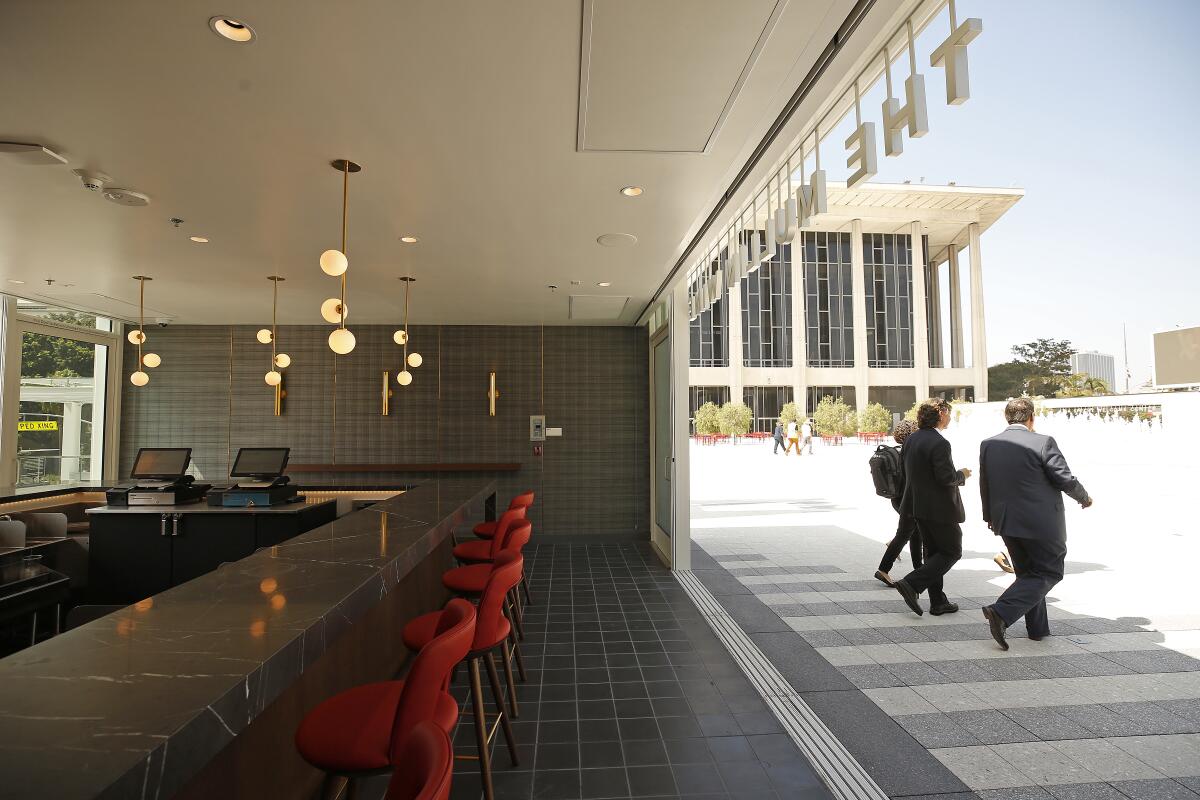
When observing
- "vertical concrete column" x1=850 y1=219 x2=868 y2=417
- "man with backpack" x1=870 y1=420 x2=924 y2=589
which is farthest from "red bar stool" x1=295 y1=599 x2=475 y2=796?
"vertical concrete column" x1=850 y1=219 x2=868 y2=417

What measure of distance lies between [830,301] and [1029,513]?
31.8m

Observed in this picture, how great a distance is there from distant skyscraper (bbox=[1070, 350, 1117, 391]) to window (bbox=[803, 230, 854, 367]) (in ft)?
55.6

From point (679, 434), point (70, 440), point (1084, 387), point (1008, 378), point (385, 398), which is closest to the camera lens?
point (679, 434)

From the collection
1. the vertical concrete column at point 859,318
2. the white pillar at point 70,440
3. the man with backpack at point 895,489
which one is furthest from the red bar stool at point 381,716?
the vertical concrete column at point 859,318

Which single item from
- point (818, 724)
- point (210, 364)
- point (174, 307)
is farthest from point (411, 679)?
point (210, 364)

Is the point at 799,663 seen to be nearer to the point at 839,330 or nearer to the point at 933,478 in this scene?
the point at 933,478

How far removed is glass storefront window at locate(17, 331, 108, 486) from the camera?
6551mm

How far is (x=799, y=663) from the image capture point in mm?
3449

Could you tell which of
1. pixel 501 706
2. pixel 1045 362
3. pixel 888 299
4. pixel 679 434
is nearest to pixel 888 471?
pixel 679 434

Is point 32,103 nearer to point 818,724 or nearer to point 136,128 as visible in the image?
point 136,128

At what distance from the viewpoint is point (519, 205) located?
3615mm

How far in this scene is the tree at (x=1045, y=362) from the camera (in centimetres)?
3653

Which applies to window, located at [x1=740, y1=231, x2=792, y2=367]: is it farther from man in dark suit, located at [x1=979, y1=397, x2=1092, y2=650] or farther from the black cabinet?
the black cabinet

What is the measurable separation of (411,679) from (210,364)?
26.4 ft
